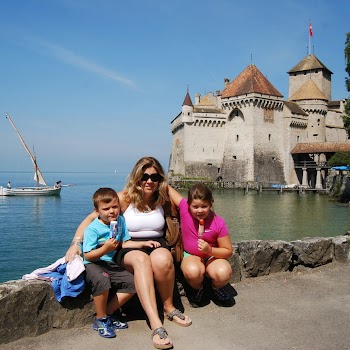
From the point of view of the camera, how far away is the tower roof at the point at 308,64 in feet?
209

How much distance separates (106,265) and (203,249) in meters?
1.11

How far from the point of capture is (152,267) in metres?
4.34

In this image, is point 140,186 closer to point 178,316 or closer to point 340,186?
point 178,316

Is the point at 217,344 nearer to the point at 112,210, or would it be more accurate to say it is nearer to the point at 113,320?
the point at 113,320

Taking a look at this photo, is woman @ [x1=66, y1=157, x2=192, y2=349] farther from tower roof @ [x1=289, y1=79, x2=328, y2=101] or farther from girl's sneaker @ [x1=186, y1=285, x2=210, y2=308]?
tower roof @ [x1=289, y1=79, x2=328, y2=101]

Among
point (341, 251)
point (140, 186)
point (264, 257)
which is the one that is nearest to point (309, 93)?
point (341, 251)

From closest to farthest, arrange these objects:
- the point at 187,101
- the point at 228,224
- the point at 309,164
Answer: the point at 228,224
the point at 309,164
the point at 187,101

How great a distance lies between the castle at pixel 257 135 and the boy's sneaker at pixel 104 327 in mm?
52434

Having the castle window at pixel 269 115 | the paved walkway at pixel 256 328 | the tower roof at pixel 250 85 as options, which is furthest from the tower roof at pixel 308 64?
the paved walkway at pixel 256 328

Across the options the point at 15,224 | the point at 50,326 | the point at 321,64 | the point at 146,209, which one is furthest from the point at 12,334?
the point at 321,64

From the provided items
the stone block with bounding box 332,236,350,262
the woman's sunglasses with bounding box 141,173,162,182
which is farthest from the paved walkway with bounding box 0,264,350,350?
the woman's sunglasses with bounding box 141,173,162,182

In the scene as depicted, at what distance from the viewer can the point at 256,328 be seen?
429 cm

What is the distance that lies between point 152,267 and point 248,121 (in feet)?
173

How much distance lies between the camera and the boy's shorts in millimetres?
4176
